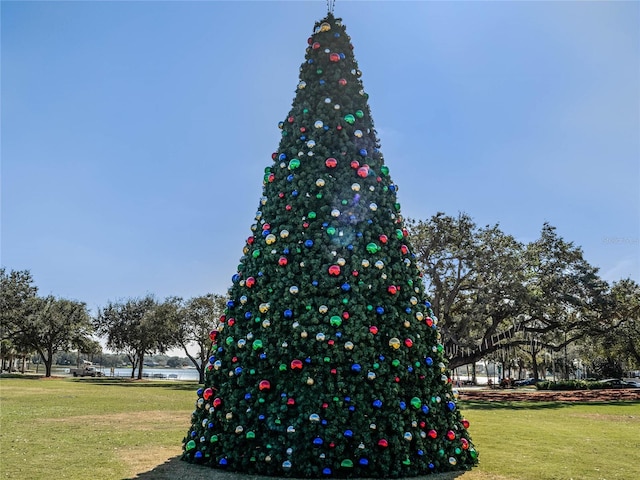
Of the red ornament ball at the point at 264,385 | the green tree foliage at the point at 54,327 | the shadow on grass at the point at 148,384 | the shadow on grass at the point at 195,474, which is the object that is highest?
the green tree foliage at the point at 54,327

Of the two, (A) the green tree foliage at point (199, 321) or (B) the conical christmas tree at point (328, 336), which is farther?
(A) the green tree foliage at point (199, 321)

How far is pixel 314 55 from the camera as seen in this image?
846 cm

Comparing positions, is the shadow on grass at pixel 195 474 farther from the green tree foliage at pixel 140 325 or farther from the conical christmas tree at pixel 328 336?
the green tree foliage at pixel 140 325

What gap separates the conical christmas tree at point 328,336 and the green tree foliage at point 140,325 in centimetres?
4311

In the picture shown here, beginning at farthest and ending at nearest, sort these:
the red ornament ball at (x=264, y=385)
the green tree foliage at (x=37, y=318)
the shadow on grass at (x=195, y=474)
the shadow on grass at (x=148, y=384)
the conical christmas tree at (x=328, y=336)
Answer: the green tree foliage at (x=37, y=318), the shadow on grass at (x=148, y=384), the red ornament ball at (x=264, y=385), the conical christmas tree at (x=328, y=336), the shadow on grass at (x=195, y=474)

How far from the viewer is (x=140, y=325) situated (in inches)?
1911

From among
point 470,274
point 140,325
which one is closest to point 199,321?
point 140,325

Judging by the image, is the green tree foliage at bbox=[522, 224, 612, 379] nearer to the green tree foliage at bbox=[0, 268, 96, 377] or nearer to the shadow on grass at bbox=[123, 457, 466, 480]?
the shadow on grass at bbox=[123, 457, 466, 480]

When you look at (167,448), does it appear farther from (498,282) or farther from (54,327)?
(54,327)

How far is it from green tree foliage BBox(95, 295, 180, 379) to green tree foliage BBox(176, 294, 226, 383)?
968mm

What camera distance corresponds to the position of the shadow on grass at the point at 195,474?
6132 mm

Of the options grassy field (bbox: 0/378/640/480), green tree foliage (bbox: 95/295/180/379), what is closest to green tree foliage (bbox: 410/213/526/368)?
grassy field (bbox: 0/378/640/480)

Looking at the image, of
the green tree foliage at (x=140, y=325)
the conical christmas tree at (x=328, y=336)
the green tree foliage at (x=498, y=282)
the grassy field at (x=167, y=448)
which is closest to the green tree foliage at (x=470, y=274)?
the green tree foliage at (x=498, y=282)

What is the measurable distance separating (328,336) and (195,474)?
2574 mm
